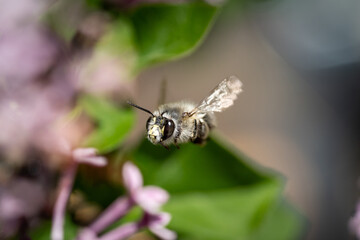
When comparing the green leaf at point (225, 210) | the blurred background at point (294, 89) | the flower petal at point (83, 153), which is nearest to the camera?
the flower petal at point (83, 153)

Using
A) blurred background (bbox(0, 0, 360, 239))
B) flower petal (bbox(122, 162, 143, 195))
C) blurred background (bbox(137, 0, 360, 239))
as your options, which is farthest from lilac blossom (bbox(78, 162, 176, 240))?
blurred background (bbox(137, 0, 360, 239))

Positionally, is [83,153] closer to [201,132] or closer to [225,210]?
[201,132]

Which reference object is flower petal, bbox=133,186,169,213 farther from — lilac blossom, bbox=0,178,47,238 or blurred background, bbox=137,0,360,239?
blurred background, bbox=137,0,360,239

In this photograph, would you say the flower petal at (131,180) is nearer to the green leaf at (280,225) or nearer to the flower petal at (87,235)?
the flower petal at (87,235)

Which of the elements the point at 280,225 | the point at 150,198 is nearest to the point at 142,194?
the point at 150,198

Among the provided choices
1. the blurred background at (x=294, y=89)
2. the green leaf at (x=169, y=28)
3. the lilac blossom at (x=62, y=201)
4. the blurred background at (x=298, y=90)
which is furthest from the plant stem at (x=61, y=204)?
the blurred background at (x=298, y=90)

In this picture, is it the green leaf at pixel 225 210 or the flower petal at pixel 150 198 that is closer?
the flower petal at pixel 150 198
